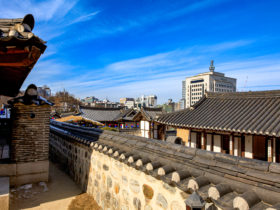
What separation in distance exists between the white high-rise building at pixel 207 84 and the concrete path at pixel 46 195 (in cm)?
8830

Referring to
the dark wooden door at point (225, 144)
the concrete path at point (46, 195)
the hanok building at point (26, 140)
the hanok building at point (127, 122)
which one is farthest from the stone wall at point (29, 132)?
the hanok building at point (127, 122)

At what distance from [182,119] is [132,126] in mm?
16127

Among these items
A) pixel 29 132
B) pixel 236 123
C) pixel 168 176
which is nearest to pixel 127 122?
pixel 236 123

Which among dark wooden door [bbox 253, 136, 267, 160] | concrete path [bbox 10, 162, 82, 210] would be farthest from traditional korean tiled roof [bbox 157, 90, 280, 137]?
concrete path [bbox 10, 162, 82, 210]

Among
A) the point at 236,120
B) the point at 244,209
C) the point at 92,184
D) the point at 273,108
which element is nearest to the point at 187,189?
the point at 244,209

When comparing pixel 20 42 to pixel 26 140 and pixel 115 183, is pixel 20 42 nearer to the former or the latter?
pixel 115 183

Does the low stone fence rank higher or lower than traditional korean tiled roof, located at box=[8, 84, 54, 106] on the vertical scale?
lower

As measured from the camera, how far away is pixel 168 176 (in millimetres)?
3002

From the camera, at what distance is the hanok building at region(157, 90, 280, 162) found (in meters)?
9.14

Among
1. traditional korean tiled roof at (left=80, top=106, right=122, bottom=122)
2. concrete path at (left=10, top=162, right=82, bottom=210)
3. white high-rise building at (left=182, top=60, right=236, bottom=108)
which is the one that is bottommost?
concrete path at (left=10, top=162, right=82, bottom=210)

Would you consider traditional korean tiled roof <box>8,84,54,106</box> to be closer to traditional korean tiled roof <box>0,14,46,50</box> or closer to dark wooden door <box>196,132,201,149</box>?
traditional korean tiled roof <box>0,14,46,50</box>

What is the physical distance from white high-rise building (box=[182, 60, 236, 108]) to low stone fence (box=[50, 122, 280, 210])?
8856 cm

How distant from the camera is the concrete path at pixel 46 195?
5176 mm

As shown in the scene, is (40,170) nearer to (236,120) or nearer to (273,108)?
(236,120)
